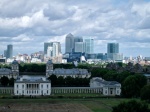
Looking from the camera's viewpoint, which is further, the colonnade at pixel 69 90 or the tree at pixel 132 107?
the colonnade at pixel 69 90

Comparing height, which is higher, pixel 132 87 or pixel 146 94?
pixel 132 87

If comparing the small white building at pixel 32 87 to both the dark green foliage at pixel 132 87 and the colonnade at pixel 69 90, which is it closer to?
the colonnade at pixel 69 90

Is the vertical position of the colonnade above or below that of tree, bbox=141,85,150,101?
below

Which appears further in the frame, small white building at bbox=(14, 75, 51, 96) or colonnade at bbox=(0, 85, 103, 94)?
colonnade at bbox=(0, 85, 103, 94)

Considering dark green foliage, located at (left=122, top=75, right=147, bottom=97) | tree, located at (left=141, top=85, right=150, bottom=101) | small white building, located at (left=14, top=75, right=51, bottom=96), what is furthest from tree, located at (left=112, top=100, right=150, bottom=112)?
small white building, located at (left=14, top=75, right=51, bottom=96)

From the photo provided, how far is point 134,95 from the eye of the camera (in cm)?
6431

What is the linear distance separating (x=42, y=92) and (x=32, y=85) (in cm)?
221

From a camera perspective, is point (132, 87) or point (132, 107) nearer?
point (132, 107)

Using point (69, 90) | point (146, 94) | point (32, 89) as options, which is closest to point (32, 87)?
point (32, 89)

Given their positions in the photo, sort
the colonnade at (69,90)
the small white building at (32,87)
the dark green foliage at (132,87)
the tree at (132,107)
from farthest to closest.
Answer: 1. the colonnade at (69,90)
2. the small white building at (32,87)
3. the dark green foliage at (132,87)
4. the tree at (132,107)

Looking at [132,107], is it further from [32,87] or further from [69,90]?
[69,90]

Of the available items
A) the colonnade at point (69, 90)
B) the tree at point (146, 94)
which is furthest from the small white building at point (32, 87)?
the tree at point (146, 94)

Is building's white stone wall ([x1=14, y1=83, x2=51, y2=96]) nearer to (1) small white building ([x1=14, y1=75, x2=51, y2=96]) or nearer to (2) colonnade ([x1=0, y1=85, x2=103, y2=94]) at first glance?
(1) small white building ([x1=14, y1=75, x2=51, y2=96])

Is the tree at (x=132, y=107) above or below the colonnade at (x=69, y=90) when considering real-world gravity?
above
